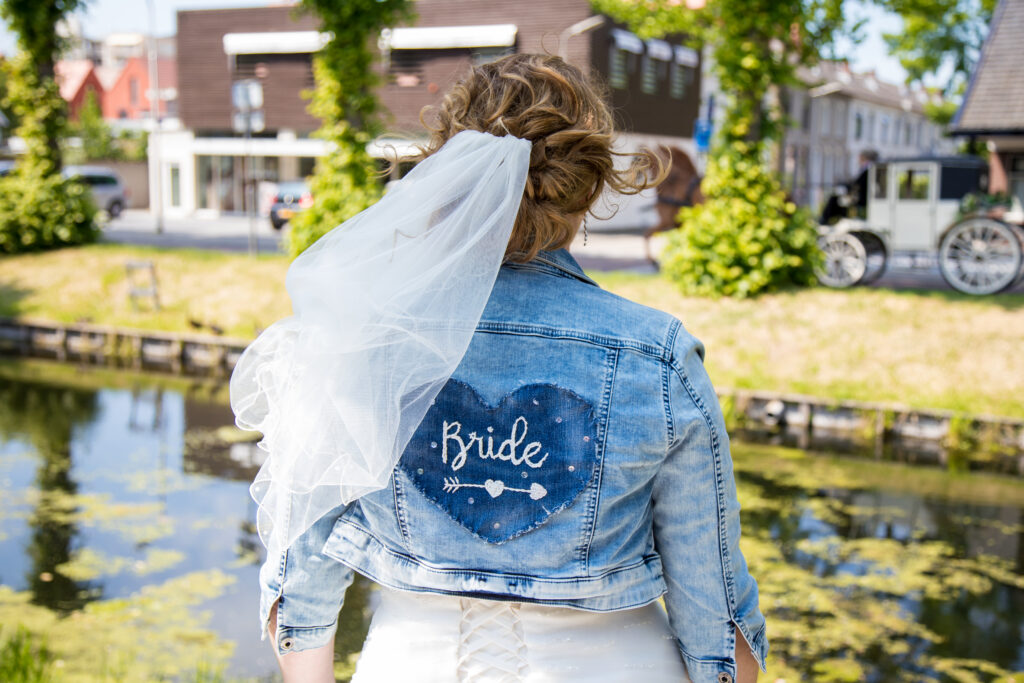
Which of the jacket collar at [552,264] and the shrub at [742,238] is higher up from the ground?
the jacket collar at [552,264]

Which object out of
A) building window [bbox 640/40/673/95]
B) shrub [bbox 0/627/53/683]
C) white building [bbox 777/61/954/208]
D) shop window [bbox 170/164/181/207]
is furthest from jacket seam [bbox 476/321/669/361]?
shop window [bbox 170/164/181/207]

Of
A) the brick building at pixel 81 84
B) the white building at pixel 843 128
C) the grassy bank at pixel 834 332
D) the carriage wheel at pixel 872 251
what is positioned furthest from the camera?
the brick building at pixel 81 84

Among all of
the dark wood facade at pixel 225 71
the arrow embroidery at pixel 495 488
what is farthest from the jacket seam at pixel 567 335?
the dark wood facade at pixel 225 71

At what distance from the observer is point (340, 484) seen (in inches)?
56.1

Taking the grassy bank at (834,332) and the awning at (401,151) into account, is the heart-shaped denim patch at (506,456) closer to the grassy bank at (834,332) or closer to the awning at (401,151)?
the awning at (401,151)

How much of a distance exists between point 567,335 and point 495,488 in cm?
25

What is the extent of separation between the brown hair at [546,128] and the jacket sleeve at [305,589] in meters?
0.57

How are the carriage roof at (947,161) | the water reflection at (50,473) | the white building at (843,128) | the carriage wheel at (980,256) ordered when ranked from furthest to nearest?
1. the white building at (843,128)
2. the carriage roof at (947,161)
3. the carriage wheel at (980,256)
4. the water reflection at (50,473)

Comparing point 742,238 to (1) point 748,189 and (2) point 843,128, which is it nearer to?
(1) point 748,189

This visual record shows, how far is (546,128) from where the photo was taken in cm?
140

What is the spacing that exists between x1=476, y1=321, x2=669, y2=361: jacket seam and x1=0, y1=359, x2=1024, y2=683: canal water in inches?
117

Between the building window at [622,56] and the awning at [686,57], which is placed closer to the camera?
the building window at [622,56]

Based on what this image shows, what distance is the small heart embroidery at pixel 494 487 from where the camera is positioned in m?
1.38

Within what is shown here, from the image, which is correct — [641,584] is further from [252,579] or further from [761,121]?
[761,121]
